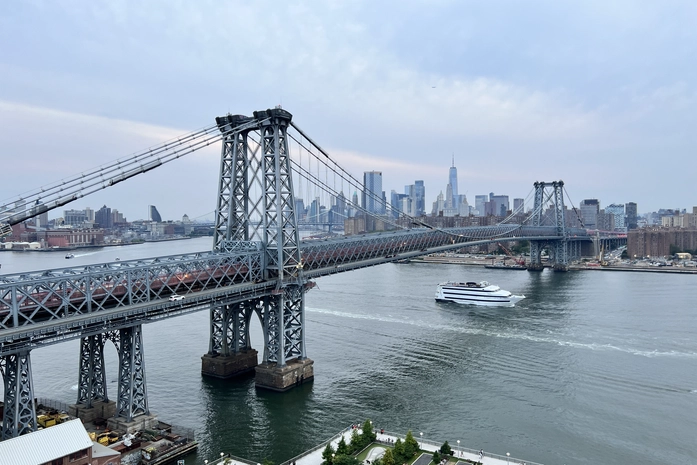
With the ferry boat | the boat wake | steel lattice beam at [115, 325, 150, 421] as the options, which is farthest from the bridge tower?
the ferry boat

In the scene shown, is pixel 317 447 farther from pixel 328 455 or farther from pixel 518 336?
pixel 518 336

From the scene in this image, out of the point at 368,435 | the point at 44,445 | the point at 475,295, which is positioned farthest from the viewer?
the point at 475,295

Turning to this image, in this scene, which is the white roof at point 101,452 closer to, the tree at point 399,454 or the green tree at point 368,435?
the green tree at point 368,435

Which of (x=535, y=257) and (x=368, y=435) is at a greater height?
(x=535, y=257)

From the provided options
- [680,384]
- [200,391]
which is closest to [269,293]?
[200,391]

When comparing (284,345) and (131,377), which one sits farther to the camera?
(284,345)

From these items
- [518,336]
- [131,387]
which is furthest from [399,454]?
[518,336]

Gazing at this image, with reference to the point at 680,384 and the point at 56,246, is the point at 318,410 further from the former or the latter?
the point at 56,246
